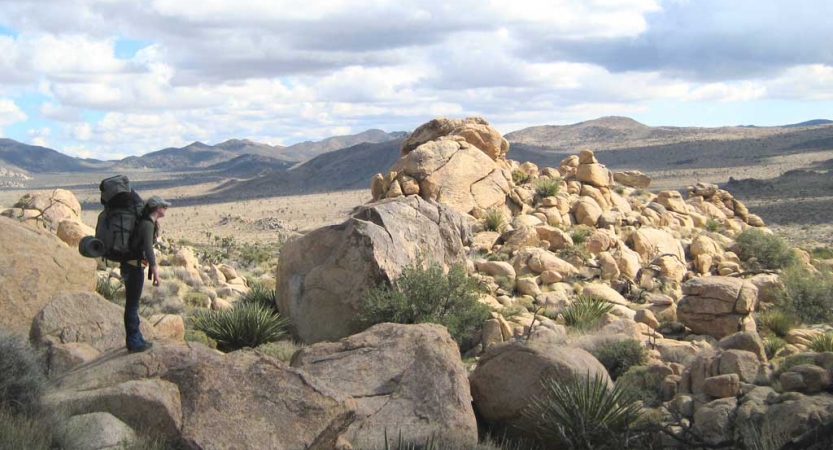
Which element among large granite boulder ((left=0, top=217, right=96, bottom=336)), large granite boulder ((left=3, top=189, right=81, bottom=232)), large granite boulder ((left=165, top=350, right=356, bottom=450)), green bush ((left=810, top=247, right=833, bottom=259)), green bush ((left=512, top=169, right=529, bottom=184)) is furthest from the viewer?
green bush ((left=810, top=247, right=833, bottom=259))

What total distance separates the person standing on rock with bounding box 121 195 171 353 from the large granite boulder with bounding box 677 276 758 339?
1077cm

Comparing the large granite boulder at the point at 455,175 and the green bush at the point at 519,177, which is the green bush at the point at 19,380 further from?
the green bush at the point at 519,177

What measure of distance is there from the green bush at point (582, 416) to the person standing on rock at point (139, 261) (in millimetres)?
4395

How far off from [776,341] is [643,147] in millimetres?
107955

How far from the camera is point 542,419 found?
8.71 m

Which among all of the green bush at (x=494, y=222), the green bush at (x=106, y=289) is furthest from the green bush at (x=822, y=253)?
the green bush at (x=106, y=289)

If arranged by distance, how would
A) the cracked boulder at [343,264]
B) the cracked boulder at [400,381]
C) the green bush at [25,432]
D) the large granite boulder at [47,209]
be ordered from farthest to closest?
the large granite boulder at [47,209] → the cracked boulder at [343,264] → the cracked boulder at [400,381] → the green bush at [25,432]

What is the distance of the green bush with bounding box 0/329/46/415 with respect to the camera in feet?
23.6

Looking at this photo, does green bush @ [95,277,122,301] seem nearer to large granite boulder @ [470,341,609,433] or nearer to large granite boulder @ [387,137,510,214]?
large granite boulder @ [470,341,609,433]

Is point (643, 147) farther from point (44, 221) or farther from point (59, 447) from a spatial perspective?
point (59, 447)

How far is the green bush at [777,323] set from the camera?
51.6ft

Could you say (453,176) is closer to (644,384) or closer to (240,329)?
(240,329)

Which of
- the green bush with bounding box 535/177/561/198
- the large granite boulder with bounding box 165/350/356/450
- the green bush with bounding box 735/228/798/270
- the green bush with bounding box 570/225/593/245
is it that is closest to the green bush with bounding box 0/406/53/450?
the large granite boulder with bounding box 165/350/356/450

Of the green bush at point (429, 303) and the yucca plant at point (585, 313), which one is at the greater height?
the green bush at point (429, 303)
